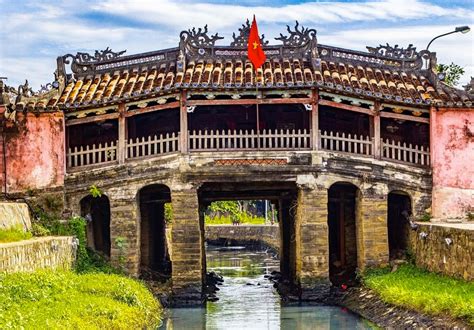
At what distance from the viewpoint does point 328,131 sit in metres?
25.8

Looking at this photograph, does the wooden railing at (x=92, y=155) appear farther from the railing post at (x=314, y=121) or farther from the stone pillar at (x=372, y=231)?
the stone pillar at (x=372, y=231)

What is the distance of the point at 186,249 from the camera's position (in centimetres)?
2297

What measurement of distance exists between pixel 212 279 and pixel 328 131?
7401 millimetres

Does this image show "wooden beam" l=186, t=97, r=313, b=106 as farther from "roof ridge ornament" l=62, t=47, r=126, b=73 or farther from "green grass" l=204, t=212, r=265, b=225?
"green grass" l=204, t=212, r=265, b=225

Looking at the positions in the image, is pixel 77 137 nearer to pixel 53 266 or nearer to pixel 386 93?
pixel 53 266

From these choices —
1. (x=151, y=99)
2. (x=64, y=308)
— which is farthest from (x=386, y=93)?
(x=64, y=308)

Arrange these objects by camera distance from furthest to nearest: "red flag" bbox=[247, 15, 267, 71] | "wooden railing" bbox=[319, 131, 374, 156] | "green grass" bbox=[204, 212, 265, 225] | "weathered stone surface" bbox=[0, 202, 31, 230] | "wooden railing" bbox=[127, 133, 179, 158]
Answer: "green grass" bbox=[204, 212, 265, 225], "red flag" bbox=[247, 15, 267, 71], "wooden railing" bbox=[319, 131, 374, 156], "wooden railing" bbox=[127, 133, 179, 158], "weathered stone surface" bbox=[0, 202, 31, 230]

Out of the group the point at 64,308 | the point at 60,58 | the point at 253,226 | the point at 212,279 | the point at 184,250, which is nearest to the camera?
the point at 64,308


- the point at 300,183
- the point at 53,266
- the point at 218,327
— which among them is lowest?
the point at 218,327

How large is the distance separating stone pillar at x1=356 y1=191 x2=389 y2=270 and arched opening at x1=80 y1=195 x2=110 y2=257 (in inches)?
271

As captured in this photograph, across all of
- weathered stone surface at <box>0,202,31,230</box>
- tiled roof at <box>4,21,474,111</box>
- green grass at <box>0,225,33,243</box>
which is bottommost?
green grass at <box>0,225,33,243</box>

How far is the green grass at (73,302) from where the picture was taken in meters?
12.9

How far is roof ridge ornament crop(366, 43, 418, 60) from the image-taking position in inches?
1012

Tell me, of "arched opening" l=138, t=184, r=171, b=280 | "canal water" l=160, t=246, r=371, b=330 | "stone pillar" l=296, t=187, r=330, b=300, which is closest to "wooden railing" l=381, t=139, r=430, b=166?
"stone pillar" l=296, t=187, r=330, b=300
